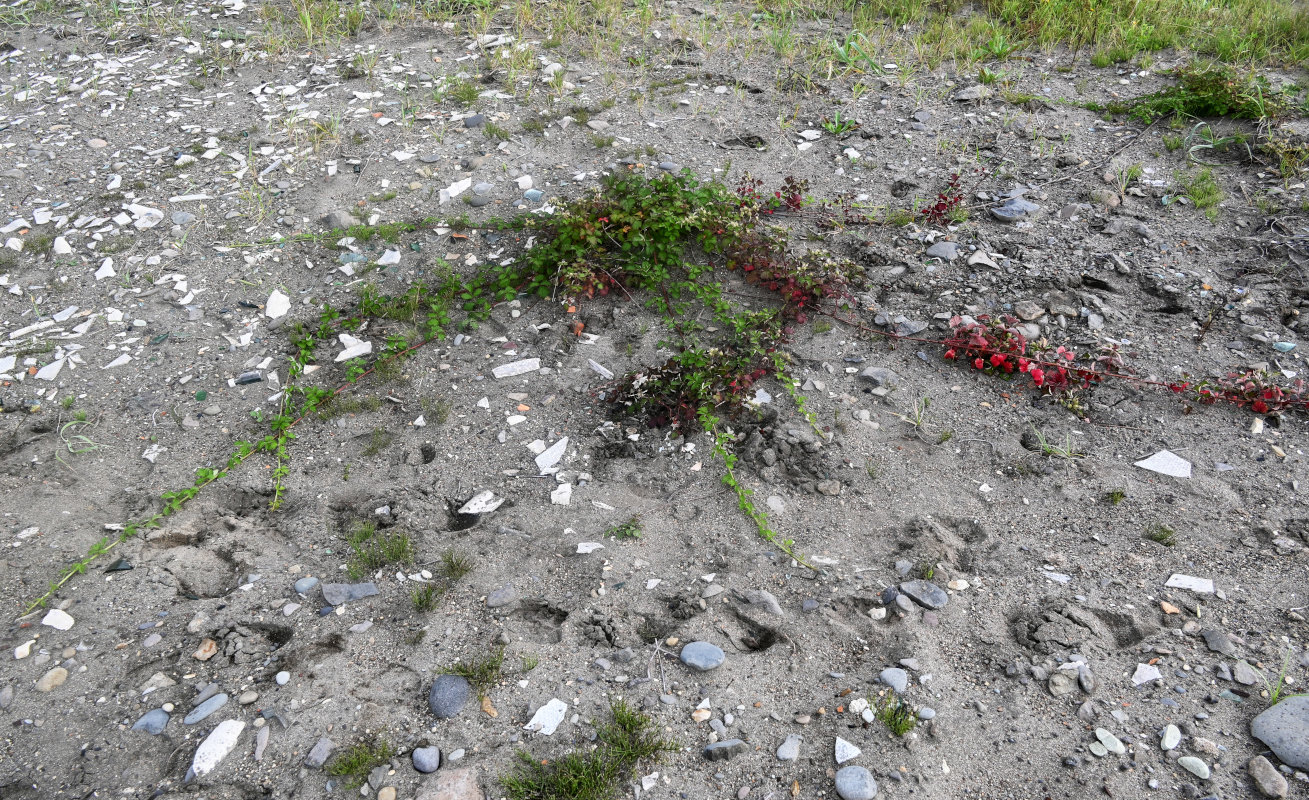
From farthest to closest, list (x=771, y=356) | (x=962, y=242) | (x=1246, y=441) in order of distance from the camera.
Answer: (x=962, y=242), (x=771, y=356), (x=1246, y=441)

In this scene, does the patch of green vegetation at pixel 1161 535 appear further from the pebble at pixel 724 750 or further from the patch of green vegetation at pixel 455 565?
the patch of green vegetation at pixel 455 565

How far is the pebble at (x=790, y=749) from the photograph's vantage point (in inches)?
98.7

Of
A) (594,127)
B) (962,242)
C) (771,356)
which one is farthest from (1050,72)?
(771,356)

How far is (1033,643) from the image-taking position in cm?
281

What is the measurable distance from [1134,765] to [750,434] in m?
1.86

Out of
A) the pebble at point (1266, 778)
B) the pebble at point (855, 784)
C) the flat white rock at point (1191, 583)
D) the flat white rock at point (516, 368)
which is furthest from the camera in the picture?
the flat white rock at point (516, 368)

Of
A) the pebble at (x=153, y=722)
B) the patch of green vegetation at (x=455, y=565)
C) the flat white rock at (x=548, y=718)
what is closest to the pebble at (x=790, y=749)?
the flat white rock at (x=548, y=718)

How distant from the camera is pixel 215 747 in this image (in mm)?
2533

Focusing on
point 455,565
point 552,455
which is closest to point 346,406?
point 552,455

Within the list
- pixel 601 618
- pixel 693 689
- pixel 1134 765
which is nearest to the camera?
pixel 1134 765

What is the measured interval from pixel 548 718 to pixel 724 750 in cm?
58

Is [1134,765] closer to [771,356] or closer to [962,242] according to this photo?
[771,356]

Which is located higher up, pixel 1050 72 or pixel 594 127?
pixel 1050 72

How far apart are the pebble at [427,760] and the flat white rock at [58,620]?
150cm
